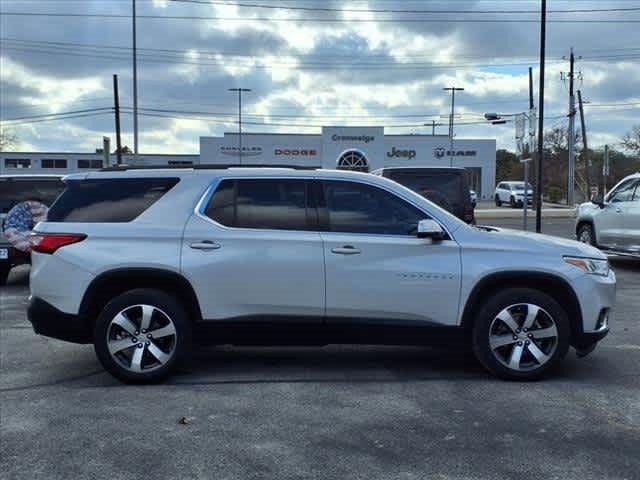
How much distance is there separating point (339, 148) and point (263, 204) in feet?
180

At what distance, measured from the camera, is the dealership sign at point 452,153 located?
6222cm

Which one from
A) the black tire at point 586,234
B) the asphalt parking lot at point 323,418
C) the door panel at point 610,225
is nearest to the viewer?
the asphalt parking lot at point 323,418

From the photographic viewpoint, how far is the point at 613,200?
41.4 feet

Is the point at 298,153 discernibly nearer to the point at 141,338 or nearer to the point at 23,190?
the point at 23,190

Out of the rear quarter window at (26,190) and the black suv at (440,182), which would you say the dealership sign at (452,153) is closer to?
the black suv at (440,182)

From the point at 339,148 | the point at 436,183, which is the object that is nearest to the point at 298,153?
the point at 339,148

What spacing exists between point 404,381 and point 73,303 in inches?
107

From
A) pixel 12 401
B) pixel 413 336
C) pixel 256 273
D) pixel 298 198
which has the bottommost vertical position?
pixel 12 401

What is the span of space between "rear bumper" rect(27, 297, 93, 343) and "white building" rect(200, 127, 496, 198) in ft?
173

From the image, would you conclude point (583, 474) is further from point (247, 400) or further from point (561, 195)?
point (561, 195)

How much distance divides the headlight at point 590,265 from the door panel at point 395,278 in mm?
942

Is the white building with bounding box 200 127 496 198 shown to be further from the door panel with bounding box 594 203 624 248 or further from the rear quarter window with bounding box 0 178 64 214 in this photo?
the rear quarter window with bounding box 0 178 64 214

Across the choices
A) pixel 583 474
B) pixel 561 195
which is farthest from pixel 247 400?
pixel 561 195

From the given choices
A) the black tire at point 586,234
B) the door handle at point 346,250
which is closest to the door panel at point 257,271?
the door handle at point 346,250
